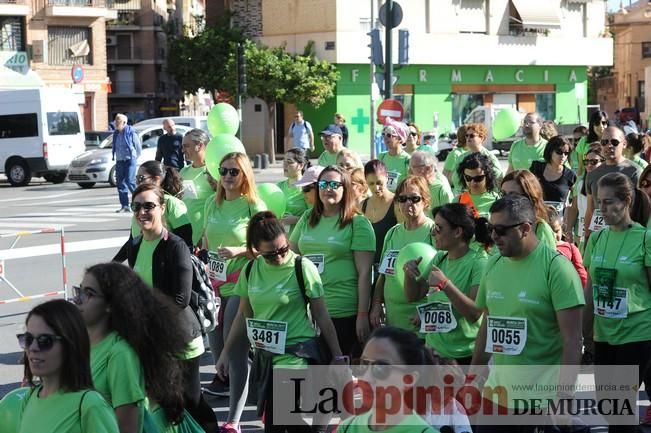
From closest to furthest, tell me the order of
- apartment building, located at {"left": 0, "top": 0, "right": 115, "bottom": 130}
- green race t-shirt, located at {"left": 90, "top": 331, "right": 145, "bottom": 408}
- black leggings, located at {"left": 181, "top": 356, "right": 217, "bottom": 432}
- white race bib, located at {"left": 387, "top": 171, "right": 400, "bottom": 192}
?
green race t-shirt, located at {"left": 90, "top": 331, "right": 145, "bottom": 408} → black leggings, located at {"left": 181, "top": 356, "right": 217, "bottom": 432} → white race bib, located at {"left": 387, "top": 171, "right": 400, "bottom": 192} → apartment building, located at {"left": 0, "top": 0, "right": 115, "bottom": 130}

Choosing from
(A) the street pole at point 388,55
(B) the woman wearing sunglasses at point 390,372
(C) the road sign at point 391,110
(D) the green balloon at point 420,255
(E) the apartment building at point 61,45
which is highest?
(E) the apartment building at point 61,45

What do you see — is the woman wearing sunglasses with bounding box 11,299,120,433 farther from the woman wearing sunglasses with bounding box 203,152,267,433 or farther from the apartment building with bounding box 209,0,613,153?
the apartment building with bounding box 209,0,613,153

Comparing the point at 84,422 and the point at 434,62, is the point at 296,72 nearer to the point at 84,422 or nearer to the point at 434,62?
the point at 434,62

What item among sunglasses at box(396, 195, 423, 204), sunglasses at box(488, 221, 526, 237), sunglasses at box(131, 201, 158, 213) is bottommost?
sunglasses at box(488, 221, 526, 237)

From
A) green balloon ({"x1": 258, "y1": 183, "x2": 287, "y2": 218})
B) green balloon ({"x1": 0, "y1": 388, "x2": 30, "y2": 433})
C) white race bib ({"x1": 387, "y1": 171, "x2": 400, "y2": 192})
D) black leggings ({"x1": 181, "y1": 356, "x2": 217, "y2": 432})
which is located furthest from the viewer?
white race bib ({"x1": 387, "y1": 171, "x2": 400, "y2": 192})

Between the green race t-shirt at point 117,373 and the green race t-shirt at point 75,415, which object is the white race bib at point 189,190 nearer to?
the green race t-shirt at point 117,373

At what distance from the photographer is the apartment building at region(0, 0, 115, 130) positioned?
5016 centimetres

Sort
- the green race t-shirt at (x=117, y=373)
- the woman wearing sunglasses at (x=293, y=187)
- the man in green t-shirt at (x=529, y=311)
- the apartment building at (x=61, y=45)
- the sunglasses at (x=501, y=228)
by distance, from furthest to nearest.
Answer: the apartment building at (x=61, y=45)
the woman wearing sunglasses at (x=293, y=187)
the sunglasses at (x=501, y=228)
the man in green t-shirt at (x=529, y=311)
the green race t-shirt at (x=117, y=373)

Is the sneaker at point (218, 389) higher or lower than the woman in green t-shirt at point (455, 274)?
lower

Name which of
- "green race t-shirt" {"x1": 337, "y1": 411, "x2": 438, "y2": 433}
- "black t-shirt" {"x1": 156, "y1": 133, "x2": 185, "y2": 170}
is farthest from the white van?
"green race t-shirt" {"x1": 337, "y1": 411, "x2": 438, "y2": 433}

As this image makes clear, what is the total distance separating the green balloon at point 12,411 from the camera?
4.14m

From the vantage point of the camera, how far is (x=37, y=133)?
3169cm

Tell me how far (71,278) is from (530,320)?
31.4 feet

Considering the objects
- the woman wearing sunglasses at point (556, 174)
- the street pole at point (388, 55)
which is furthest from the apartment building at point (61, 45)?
the woman wearing sunglasses at point (556, 174)
